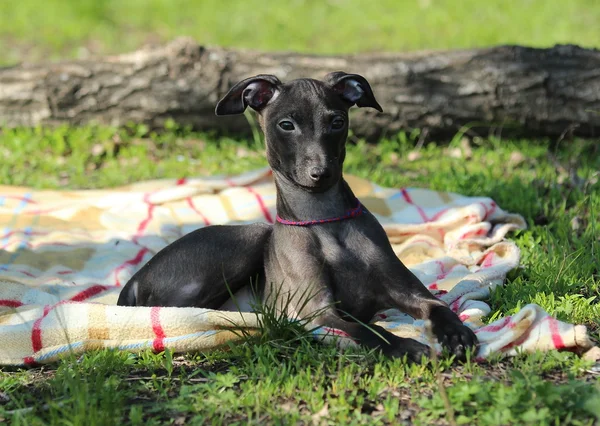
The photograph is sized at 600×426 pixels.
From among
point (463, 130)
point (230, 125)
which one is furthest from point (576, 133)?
point (230, 125)

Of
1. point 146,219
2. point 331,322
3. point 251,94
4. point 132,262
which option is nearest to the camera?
point 331,322

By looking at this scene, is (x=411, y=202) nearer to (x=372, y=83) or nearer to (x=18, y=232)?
(x=372, y=83)

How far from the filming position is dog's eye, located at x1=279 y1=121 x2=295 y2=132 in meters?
3.75

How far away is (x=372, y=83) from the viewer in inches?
270

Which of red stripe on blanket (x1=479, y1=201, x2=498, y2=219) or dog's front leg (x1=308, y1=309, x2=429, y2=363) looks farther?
red stripe on blanket (x1=479, y1=201, x2=498, y2=219)

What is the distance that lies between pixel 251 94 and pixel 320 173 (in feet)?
2.13

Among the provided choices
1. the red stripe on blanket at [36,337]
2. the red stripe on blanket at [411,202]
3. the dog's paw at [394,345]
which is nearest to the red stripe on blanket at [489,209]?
the red stripe on blanket at [411,202]

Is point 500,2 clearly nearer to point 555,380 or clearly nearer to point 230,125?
point 230,125

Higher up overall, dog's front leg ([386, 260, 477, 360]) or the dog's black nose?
the dog's black nose

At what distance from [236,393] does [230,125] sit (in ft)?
14.7

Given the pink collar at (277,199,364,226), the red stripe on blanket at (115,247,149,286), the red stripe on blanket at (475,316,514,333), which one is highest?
the pink collar at (277,199,364,226)

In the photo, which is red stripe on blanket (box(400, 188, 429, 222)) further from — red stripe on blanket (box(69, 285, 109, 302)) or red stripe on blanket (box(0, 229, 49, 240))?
red stripe on blanket (box(0, 229, 49, 240))

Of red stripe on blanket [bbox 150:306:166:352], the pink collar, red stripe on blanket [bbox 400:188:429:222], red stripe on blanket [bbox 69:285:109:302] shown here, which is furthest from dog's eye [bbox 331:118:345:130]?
red stripe on blanket [bbox 400:188:429:222]

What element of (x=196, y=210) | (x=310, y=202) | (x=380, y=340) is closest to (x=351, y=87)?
(x=310, y=202)
